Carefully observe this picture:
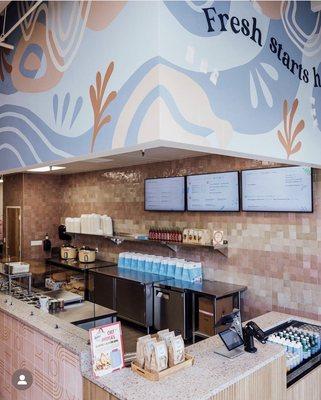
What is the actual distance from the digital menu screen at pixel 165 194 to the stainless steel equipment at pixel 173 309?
116cm

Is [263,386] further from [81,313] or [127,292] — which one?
[127,292]

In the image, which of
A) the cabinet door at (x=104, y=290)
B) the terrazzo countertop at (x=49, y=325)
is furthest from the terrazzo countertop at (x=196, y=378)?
the cabinet door at (x=104, y=290)

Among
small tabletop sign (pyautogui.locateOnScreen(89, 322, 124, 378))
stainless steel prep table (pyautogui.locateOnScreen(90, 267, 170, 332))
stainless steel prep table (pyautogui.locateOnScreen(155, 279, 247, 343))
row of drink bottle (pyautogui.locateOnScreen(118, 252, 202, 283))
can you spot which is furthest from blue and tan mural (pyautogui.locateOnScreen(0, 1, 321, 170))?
stainless steel prep table (pyautogui.locateOnScreen(90, 267, 170, 332))

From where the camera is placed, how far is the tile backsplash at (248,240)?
12.1ft

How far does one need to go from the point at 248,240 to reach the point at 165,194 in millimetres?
1543

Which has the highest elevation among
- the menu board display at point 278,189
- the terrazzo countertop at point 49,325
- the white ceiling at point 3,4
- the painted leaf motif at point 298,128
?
the white ceiling at point 3,4

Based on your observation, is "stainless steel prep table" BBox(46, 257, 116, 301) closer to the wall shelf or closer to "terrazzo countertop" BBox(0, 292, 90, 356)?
the wall shelf

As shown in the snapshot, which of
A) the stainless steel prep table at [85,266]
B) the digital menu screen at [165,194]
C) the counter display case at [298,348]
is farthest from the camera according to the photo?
the stainless steel prep table at [85,266]

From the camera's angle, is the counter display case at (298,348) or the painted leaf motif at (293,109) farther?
the counter display case at (298,348)

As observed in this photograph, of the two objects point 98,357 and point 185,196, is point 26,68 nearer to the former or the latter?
point 98,357

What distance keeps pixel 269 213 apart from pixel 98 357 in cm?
275

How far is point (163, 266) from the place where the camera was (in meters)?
5.10

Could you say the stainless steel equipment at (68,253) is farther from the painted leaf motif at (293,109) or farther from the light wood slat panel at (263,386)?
the painted leaf motif at (293,109)

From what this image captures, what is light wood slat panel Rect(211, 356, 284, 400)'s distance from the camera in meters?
1.85
